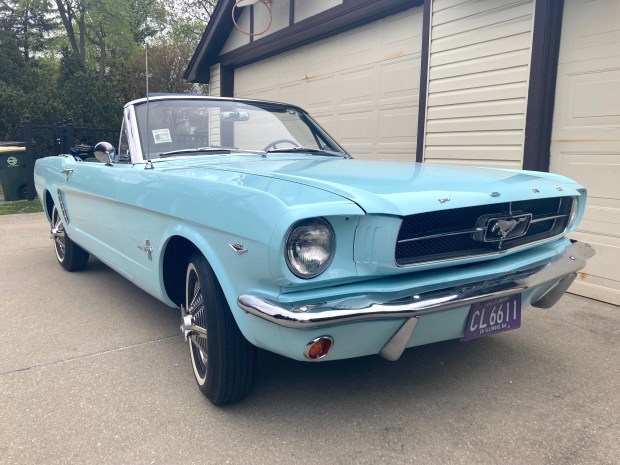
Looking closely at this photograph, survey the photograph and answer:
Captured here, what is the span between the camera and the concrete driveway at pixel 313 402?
2170 mm

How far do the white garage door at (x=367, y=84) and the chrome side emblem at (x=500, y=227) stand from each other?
13.3 ft

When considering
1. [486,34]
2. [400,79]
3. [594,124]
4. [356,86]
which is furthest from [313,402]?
[356,86]

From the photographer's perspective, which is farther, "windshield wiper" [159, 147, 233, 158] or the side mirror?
the side mirror

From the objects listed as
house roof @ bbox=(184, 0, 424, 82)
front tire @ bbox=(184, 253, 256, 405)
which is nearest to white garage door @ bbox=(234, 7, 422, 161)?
house roof @ bbox=(184, 0, 424, 82)

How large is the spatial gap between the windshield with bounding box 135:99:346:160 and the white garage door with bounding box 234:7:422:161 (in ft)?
9.11

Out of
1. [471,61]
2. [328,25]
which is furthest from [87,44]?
[471,61]

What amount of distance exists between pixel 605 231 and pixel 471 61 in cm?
218

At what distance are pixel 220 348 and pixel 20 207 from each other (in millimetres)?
9345

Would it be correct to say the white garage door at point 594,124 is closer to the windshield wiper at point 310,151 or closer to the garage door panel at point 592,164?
the garage door panel at point 592,164

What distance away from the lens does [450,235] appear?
2271 mm

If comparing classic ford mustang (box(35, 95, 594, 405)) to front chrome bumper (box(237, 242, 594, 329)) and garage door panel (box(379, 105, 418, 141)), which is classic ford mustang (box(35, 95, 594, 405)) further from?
garage door panel (box(379, 105, 418, 141))

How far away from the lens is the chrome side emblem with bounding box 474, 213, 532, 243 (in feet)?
7.59

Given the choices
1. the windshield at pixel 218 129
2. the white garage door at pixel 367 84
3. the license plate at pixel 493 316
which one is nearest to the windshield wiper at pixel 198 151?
the windshield at pixel 218 129

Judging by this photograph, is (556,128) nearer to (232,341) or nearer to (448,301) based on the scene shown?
(448,301)
